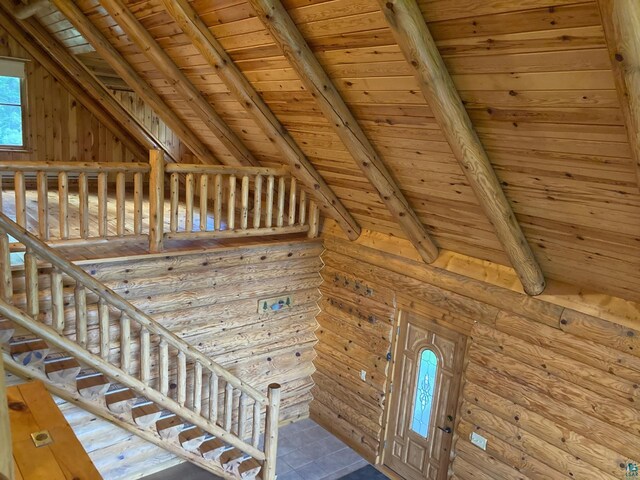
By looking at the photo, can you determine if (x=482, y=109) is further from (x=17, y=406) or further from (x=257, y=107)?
(x=17, y=406)

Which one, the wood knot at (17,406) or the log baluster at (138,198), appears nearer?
the wood knot at (17,406)

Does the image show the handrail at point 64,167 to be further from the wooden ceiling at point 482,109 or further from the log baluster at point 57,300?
the wooden ceiling at point 482,109

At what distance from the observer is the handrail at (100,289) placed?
3703 millimetres

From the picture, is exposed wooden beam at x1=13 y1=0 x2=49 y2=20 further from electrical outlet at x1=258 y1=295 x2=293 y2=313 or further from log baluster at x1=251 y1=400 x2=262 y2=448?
log baluster at x1=251 y1=400 x2=262 y2=448

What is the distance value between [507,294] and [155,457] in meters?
3.89

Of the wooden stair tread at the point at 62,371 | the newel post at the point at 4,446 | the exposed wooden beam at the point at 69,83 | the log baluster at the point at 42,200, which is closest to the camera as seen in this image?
the newel post at the point at 4,446

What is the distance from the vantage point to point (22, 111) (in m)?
7.26

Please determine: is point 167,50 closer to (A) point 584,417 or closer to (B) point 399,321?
(B) point 399,321

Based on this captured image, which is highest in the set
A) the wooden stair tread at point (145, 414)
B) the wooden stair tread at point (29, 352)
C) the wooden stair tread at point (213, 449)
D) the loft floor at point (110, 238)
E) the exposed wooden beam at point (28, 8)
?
the exposed wooden beam at point (28, 8)

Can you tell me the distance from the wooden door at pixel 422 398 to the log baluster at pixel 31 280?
3464 mm

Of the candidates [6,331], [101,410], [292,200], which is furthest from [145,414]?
[292,200]

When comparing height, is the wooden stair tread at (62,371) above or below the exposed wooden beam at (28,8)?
below

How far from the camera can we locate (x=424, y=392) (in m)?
5.41

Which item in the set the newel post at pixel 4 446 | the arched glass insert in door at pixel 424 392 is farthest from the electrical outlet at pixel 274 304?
the newel post at pixel 4 446
